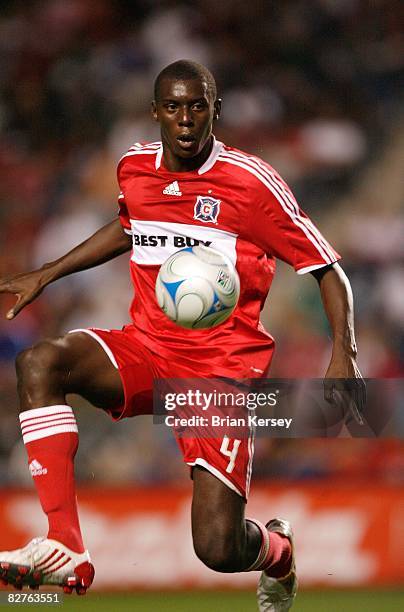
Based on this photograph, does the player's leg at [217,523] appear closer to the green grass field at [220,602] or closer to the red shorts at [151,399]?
the red shorts at [151,399]

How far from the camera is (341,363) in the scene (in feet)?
14.0

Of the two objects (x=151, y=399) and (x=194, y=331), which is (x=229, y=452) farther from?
(x=194, y=331)

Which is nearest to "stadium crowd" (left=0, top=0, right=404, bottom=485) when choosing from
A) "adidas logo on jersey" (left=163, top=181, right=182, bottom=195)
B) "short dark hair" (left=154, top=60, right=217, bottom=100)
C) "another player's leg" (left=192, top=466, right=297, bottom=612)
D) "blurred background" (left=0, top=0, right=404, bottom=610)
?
"blurred background" (left=0, top=0, right=404, bottom=610)

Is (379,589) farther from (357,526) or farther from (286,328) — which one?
(286,328)

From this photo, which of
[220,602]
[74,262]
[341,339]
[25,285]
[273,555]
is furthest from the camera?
[220,602]

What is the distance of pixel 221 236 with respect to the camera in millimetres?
4543

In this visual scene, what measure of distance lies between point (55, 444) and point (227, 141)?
5073mm

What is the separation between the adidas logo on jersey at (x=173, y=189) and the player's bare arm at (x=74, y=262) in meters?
0.37

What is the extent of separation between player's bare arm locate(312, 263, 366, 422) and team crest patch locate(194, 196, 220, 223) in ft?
1.62

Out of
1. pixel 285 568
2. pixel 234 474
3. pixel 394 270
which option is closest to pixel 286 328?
pixel 394 270

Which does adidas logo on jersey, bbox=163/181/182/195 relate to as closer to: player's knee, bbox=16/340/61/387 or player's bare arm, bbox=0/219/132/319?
player's bare arm, bbox=0/219/132/319

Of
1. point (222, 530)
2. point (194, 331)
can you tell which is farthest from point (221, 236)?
point (222, 530)

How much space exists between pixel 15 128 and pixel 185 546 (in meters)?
3.98

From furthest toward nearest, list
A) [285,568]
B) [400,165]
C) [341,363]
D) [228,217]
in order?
1. [400,165]
2. [285,568]
3. [228,217]
4. [341,363]
